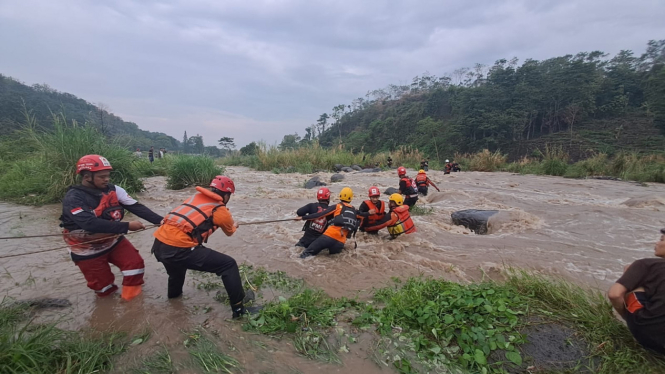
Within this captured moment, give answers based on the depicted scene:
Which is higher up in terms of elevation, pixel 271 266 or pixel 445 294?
pixel 445 294

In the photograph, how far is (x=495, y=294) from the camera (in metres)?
2.92

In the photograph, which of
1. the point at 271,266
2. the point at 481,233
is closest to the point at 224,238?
the point at 271,266

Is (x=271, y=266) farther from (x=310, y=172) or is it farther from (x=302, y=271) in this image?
(x=310, y=172)

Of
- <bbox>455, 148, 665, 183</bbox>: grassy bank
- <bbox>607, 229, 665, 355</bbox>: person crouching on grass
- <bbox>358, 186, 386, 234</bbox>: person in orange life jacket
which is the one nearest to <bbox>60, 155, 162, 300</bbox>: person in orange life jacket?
<bbox>358, 186, 386, 234</bbox>: person in orange life jacket

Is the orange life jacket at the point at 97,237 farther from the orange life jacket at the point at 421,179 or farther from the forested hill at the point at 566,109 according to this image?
the forested hill at the point at 566,109

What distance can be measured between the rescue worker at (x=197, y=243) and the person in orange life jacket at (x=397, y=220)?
3.45 m

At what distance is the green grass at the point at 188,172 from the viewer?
1152 cm

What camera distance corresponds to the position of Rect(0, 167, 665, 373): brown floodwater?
2914mm

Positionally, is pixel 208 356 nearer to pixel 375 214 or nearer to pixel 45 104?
pixel 375 214

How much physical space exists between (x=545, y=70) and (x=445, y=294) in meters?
45.7

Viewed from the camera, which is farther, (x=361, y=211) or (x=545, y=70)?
(x=545, y=70)

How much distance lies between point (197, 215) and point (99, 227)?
3.31 ft

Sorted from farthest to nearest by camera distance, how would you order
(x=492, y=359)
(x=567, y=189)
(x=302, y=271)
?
(x=567, y=189)
(x=302, y=271)
(x=492, y=359)

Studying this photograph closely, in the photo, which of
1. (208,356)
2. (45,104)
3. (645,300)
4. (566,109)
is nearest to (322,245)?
(208,356)
